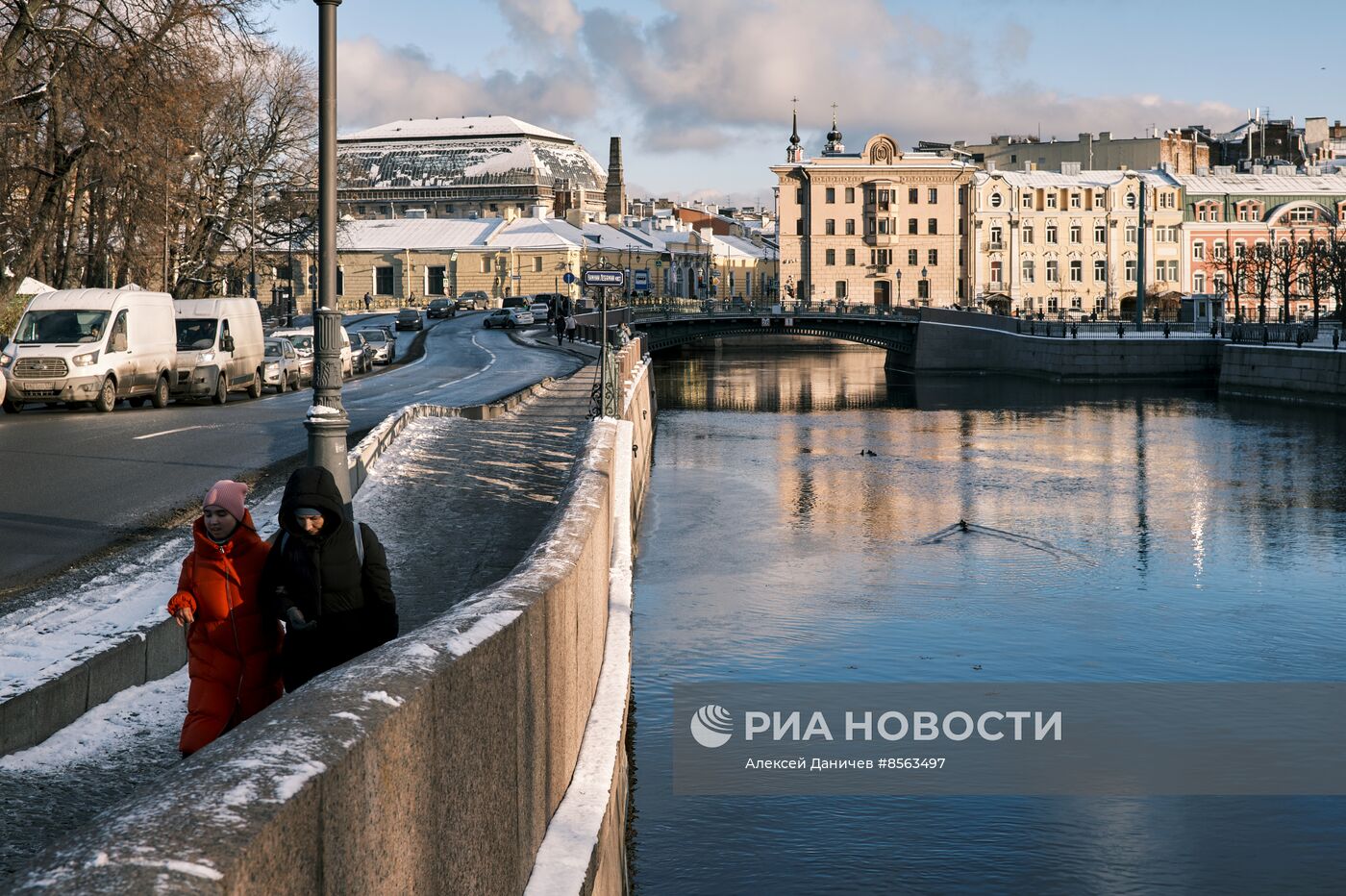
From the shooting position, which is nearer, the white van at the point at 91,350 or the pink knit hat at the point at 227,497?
the pink knit hat at the point at 227,497

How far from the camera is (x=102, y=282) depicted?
46.1m

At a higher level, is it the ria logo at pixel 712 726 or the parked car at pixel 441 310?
the parked car at pixel 441 310

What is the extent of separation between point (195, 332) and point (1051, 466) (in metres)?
19.9

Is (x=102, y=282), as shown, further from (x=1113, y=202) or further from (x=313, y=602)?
(x=1113, y=202)

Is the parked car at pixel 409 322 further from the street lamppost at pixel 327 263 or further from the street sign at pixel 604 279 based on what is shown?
the street lamppost at pixel 327 263

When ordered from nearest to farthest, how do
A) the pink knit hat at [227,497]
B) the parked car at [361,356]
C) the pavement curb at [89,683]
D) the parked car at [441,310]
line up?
the pink knit hat at [227,497]
the pavement curb at [89,683]
the parked car at [361,356]
the parked car at [441,310]

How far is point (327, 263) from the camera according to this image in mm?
11758

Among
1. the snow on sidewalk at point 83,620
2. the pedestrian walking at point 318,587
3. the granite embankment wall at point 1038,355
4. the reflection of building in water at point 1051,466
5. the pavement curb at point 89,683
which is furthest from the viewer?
the granite embankment wall at point 1038,355

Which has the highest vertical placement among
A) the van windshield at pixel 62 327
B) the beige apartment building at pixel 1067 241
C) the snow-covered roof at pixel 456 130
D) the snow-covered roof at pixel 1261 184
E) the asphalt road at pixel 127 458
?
the snow-covered roof at pixel 456 130

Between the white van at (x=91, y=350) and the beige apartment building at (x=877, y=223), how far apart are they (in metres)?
82.4

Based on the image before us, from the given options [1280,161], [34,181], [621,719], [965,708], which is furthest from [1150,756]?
[1280,161]

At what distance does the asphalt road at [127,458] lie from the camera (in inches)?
562

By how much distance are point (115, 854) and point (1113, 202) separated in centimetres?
11481

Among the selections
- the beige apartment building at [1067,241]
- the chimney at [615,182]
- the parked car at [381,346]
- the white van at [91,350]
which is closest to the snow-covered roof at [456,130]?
the chimney at [615,182]
